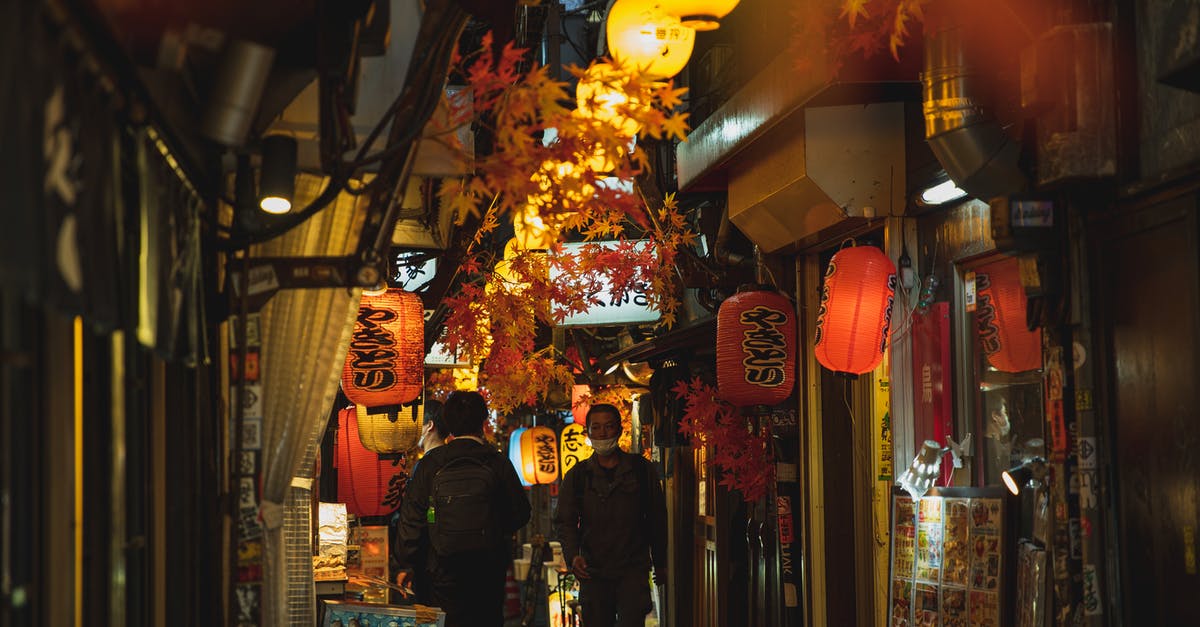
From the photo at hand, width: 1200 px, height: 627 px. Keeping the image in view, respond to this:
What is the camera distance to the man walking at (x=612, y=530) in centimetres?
1488

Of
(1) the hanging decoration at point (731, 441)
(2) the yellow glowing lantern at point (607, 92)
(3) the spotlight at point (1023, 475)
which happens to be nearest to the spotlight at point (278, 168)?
(2) the yellow glowing lantern at point (607, 92)

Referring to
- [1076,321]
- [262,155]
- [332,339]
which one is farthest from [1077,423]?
[262,155]

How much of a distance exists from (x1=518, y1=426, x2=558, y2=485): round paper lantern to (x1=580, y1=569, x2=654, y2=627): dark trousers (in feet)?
39.0

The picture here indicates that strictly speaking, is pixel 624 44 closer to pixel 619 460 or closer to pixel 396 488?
pixel 619 460

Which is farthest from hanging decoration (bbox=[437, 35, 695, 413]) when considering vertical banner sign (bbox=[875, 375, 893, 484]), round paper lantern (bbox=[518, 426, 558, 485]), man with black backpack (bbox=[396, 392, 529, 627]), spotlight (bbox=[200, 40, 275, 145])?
vertical banner sign (bbox=[875, 375, 893, 484])

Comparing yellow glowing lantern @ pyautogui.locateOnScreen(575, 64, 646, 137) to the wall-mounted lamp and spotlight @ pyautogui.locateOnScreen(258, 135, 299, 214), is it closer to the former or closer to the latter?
spotlight @ pyautogui.locateOnScreen(258, 135, 299, 214)

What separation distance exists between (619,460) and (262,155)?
350 inches

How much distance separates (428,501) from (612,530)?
2498mm

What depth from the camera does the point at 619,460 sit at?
15.2 meters

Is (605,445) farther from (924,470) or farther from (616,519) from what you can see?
(924,470)

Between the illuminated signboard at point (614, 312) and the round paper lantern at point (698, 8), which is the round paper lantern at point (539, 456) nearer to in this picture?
the illuminated signboard at point (614, 312)

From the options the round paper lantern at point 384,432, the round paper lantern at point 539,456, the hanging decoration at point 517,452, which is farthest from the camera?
the hanging decoration at point 517,452

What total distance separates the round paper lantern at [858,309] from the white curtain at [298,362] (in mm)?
4919

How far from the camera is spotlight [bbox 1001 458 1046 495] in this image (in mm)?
9492
